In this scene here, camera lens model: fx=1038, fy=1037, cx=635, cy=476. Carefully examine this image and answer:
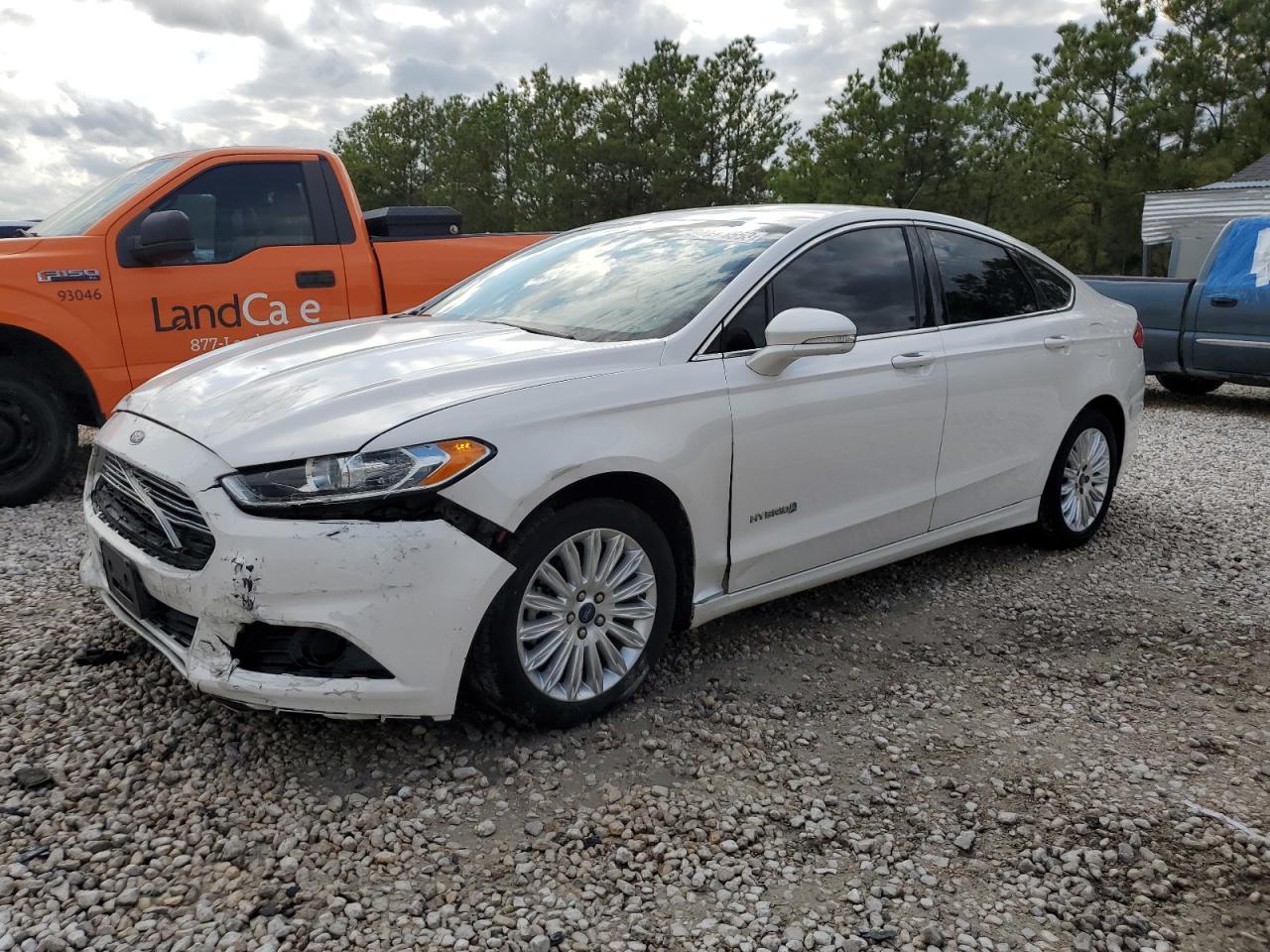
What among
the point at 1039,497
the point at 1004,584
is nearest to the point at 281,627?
the point at 1004,584

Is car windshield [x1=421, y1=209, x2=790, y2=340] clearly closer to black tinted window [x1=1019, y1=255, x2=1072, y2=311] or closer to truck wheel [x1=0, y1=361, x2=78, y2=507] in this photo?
black tinted window [x1=1019, y1=255, x2=1072, y2=311]

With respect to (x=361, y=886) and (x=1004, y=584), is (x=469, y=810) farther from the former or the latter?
(x=1004, y=584)

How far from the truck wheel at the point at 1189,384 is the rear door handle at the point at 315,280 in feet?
28.9

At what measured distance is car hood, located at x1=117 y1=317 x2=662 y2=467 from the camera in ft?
9.32

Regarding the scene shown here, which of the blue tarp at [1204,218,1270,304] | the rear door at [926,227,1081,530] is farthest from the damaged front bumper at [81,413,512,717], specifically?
the blue tarp at [1204,218,1270,304]

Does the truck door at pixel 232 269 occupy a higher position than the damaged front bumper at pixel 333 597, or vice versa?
the truck door at pixel 232 269

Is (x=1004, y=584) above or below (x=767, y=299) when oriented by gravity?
below

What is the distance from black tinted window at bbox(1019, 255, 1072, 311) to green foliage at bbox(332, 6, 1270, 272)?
28.4 m

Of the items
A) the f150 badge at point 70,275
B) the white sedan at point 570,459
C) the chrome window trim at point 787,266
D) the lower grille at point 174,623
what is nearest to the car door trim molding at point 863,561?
the white sedan at point 570,459

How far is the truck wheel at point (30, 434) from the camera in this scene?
5.75 m

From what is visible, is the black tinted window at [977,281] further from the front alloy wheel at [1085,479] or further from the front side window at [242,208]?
the front side window at [242,208]

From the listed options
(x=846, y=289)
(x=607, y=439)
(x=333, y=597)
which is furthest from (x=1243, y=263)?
(x=333, y=597)

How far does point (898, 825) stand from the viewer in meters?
2.83

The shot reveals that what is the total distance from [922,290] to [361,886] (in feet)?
10.2
